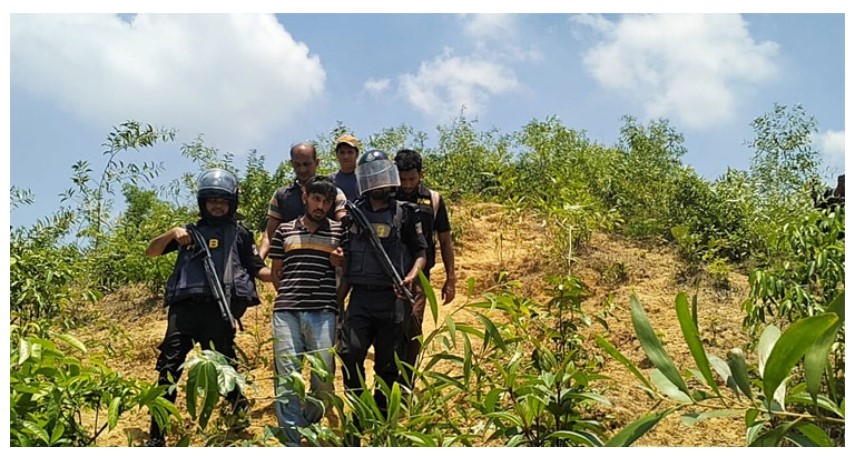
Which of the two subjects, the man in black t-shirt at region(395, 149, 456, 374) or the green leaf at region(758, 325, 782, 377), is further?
the man in black t-shirt at region(395, 149, 456, 374)

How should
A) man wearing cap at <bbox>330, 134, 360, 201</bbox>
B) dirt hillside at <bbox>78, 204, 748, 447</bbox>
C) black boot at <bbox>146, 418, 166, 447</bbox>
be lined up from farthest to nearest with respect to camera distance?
man wearing cap at <bbox>330, 134, 360, 201</bbox>
dirt hillside at <bbox>78, 204, 748, 447</bbox>
black boot at <bbox>146, 418, 166, 447</bbox>

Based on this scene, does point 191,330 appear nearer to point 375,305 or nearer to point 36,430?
point 375,305

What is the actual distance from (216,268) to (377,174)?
812 millimetres

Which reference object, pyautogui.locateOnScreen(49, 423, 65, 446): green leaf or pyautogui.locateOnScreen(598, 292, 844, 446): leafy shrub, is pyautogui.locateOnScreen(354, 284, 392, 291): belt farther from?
pyautogui.locateOnScreen(598, 292, 844, 446): leafy shrub

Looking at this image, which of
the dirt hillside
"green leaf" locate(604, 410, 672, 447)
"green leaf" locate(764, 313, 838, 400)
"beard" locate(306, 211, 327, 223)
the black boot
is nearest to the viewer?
"green leaf" locate(764, 313, 838, 400)

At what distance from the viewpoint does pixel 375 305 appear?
330 cm

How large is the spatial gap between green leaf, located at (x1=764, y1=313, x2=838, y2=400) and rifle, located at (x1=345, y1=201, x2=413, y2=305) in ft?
7.53

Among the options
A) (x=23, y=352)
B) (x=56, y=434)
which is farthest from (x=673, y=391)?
(x=56, y=434)

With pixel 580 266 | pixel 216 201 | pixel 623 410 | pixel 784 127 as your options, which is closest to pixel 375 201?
pixel 216 201

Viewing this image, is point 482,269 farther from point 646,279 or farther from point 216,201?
point 216,201

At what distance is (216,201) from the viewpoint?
3.40 metres

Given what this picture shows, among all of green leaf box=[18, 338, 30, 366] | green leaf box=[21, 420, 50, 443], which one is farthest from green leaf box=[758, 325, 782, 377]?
green leaf box=[21, 420, 50, 443]

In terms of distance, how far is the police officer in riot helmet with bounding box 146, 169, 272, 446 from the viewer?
3.30m

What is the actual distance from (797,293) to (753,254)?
2871 mm
